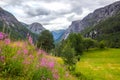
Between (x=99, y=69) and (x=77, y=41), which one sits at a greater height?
(x=77, y=41)

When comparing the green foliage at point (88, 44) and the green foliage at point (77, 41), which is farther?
the green foliage at point (88, 44)

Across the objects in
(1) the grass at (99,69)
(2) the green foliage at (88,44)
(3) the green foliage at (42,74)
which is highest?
(3) the green foliage at (42,74)

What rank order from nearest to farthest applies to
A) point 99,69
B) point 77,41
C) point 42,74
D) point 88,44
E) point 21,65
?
point 21,65 → point 42,74 → point 99,69 → point 77,41 → point 88,44

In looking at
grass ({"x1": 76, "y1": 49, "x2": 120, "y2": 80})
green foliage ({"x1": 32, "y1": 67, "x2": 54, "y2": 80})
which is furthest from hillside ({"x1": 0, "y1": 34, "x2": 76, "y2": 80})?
grass ({"x1": 76, "y1": 49, "x2": 120, "y2": 80})

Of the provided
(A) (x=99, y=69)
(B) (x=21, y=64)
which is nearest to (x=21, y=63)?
(B) (x=21, y=64)

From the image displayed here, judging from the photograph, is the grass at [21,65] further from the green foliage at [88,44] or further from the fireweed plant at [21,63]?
the green foliage at [88,44]

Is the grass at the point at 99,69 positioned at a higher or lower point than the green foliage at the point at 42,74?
lower

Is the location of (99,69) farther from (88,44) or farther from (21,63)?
(88,44)

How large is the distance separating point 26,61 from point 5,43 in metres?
0.95

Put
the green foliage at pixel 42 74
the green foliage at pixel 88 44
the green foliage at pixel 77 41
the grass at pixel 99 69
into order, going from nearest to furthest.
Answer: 1. the green foliage at pixel 42 74
2. the grass at pixel 99 69
3. the green foliage at pixel 77 41
4. the green foliage at pixel 88 44

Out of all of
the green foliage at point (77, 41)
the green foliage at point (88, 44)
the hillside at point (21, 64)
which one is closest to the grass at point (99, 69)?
the hillside at point (21, 64)

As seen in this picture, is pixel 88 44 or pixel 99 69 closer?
pixel 99 69

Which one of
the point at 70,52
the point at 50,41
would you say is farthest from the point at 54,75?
the point at 50,41

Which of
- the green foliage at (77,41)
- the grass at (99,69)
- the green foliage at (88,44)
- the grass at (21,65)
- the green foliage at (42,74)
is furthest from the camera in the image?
the green foliage at (88,44)
